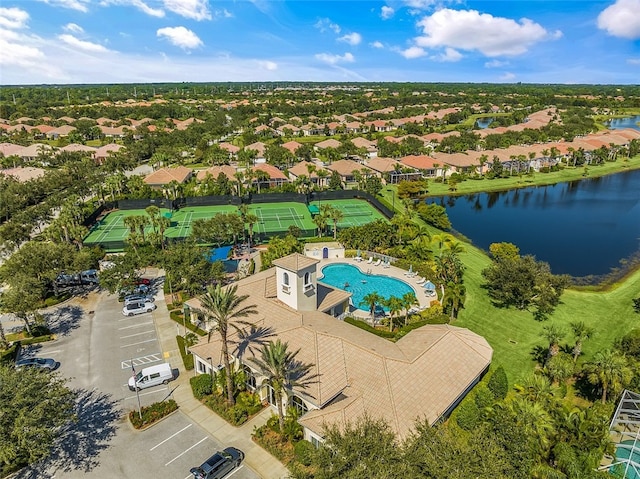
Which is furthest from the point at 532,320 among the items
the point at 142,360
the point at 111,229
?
the point at 111,229

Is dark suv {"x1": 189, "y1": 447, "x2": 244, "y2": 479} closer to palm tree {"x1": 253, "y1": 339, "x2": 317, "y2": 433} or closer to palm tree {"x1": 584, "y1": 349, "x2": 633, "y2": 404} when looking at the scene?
palm tree {"x1": 253, "y1": 339, "x2": 317, "y2": 433}

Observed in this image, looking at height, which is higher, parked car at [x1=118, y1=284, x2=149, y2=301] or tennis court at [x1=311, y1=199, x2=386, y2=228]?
tennis court at [x1=311, y1=199, x2=386, y2=228]

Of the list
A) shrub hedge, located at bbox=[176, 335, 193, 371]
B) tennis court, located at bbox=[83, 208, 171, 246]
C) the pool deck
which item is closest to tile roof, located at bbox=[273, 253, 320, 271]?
shrub hedge, located at bbox=[176, 335, 193, 371]

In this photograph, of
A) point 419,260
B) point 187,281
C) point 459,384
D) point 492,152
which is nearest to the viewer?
point 459,384

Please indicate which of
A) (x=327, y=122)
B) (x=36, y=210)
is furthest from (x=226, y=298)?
(x=327, y=122)

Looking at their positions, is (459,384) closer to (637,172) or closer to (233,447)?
(233,447)

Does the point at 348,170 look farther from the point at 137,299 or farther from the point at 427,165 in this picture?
the point at 137,299

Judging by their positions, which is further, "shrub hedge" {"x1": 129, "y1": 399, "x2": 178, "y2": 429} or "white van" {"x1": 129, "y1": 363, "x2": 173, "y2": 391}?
"white van" {"x1": 129, "y1": 363, "x2": 173, "y2": 391}
